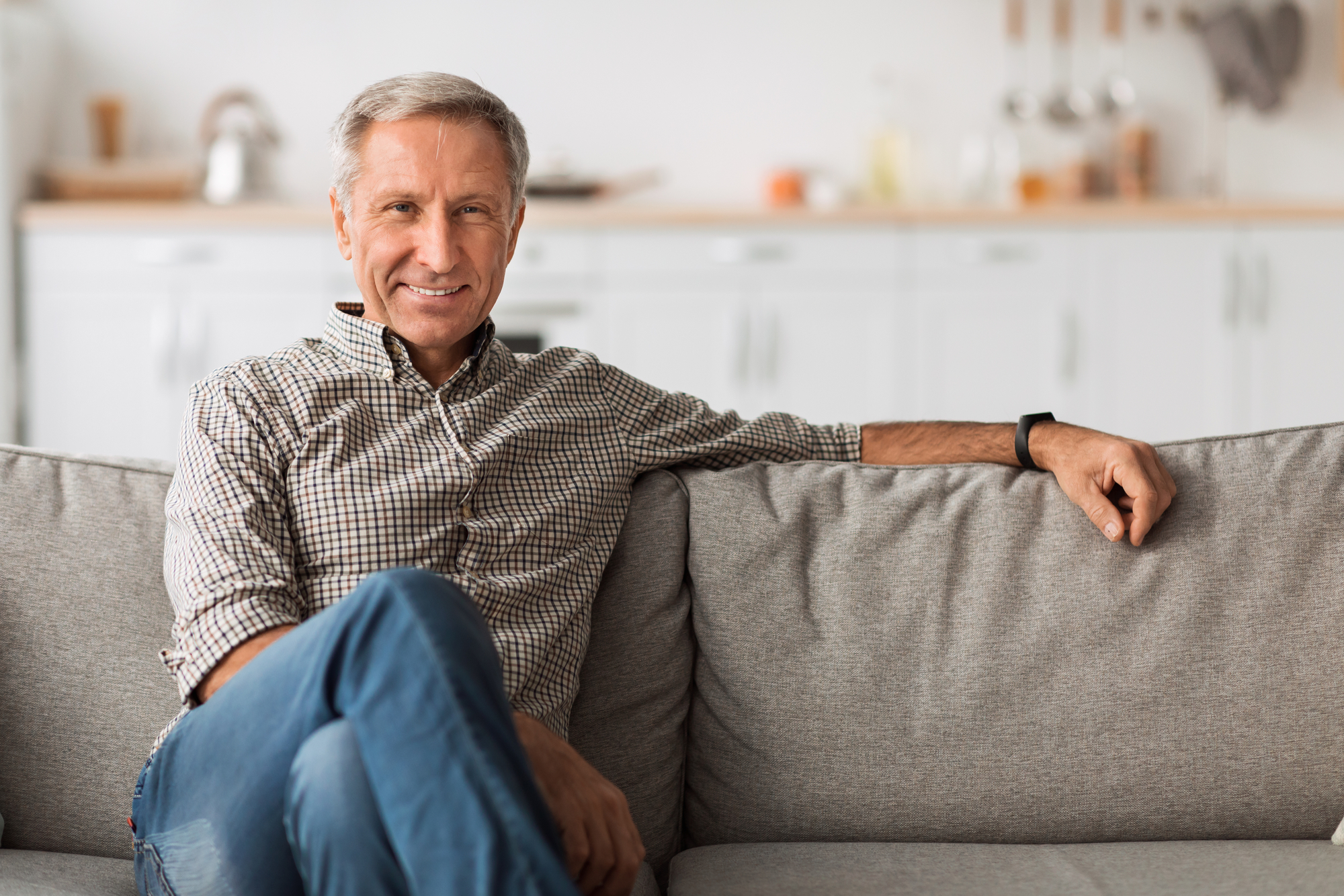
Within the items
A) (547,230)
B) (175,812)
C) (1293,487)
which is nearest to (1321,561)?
(1293,487)

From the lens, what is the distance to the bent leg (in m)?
0.90

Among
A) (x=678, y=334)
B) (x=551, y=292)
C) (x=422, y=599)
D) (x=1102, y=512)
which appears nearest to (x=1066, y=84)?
(x=678, y=334)

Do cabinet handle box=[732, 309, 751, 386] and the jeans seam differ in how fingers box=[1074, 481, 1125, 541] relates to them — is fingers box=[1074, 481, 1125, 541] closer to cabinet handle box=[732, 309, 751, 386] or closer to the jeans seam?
the jeans seam

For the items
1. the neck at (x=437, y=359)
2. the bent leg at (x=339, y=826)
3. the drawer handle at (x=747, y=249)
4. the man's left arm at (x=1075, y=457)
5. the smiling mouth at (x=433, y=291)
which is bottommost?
the bent leg at (x=339, y=826)

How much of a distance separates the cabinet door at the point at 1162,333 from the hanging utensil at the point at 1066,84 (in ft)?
2.45

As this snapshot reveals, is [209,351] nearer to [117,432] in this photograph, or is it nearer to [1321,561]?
[117,432]

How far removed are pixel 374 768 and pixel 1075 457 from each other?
0.90m

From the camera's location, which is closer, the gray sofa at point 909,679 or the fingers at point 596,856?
the fingers at point 596,856

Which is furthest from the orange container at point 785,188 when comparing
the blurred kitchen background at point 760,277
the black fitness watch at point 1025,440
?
the black fitness watch at point 1025,440

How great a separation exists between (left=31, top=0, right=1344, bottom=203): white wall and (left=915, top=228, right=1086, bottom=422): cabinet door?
2.38 ft

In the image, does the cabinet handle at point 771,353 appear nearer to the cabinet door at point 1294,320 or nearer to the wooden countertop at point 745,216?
the wooden countertop at point 745,216

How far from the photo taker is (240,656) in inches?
44.7

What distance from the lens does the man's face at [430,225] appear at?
139 centimetres

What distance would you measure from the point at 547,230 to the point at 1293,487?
8.80 ft
